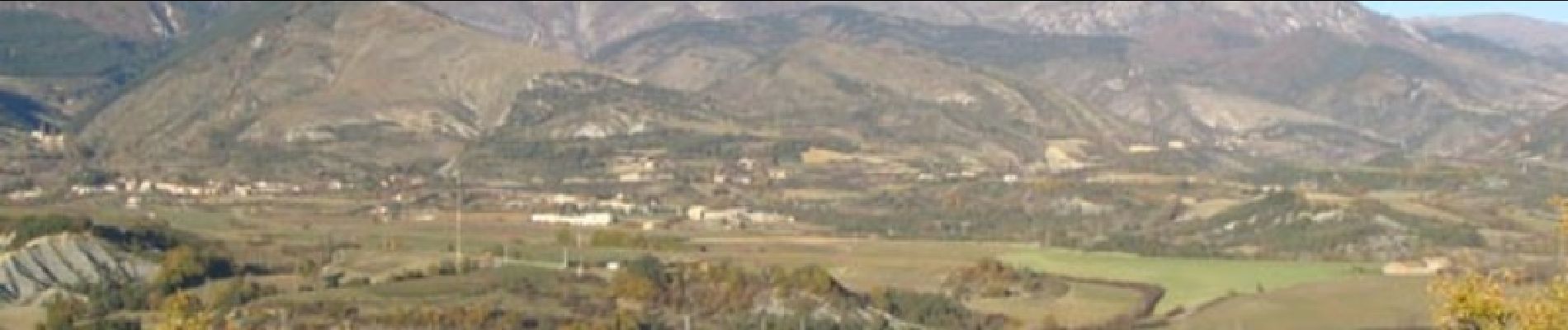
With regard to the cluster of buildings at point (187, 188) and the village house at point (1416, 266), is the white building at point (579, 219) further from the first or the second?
the village house at point (1416, 266)

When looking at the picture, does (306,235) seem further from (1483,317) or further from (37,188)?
(1483,317)

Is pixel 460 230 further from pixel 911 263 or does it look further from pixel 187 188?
pixel 187 188

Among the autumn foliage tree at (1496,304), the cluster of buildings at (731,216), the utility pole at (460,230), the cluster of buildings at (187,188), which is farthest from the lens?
the cluster of buildings at (187,188)

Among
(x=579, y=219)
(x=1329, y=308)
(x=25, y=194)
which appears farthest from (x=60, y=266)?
(x=25, y=194)

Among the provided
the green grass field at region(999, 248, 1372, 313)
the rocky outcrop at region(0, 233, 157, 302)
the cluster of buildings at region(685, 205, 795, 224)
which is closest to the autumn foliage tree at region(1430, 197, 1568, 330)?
the green grass field at region(999, 248, 1372, 313)

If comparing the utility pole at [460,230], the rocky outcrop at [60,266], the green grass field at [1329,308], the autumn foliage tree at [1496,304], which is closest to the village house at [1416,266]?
the green grass field at [1329,308]
